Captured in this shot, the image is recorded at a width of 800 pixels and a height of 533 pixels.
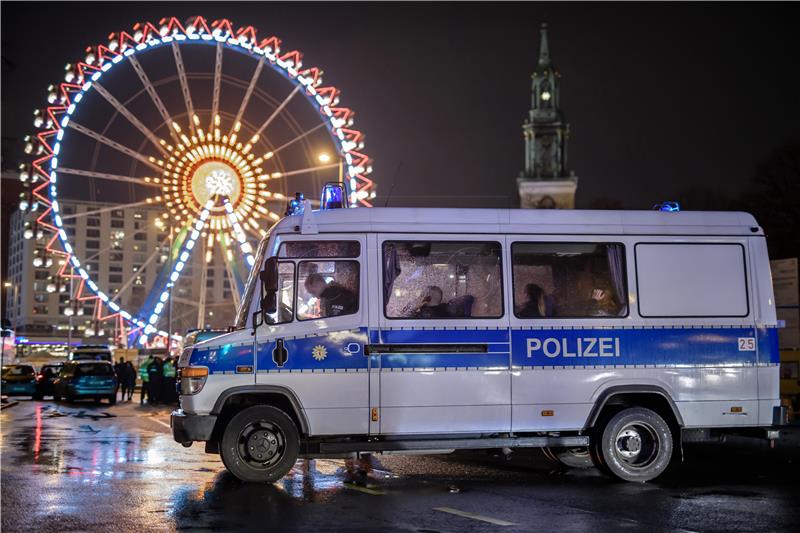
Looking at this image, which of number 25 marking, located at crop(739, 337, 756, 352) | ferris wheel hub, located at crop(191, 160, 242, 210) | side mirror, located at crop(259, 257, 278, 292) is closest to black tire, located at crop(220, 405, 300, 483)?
side mirror, located at crop(259, 257, 278, 292)

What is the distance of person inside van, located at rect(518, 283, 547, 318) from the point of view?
12430 mm

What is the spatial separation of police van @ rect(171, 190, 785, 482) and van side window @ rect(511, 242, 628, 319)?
0.02 metres

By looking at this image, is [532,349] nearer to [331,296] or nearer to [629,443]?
[629,443]

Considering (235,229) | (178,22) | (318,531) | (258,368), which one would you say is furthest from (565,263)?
(178,22)

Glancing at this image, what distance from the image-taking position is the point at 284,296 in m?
12.0

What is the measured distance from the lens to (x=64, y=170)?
1385 inches

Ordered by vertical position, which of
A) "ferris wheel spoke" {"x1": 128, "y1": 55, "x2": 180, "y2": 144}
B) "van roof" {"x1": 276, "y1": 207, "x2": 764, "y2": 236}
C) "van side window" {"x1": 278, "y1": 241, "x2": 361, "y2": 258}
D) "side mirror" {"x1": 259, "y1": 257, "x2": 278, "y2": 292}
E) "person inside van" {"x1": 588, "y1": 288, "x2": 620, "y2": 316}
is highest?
"ferris wheel spoke" {"x1": 128, "y1": 55, "x2": 180, "y2": 144}

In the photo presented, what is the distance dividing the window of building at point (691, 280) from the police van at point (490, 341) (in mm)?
18

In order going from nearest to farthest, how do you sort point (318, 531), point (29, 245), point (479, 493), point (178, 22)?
point (318, 531) → point (479, 493) → point (178, 22) → point (29, 245)

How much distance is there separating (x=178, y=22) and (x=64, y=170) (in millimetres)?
6746

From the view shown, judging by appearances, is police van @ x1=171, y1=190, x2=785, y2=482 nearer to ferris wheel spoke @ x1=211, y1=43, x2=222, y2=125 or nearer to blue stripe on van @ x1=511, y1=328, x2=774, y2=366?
blue stripe on van @ x1=511, y1=328, x2=774, y2=366

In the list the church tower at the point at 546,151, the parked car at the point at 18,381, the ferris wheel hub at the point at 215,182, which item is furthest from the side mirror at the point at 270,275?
the church tower at the point at 546,151

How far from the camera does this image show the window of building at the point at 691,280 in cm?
1278

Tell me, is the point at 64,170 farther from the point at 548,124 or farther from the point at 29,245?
the point at 29,245
